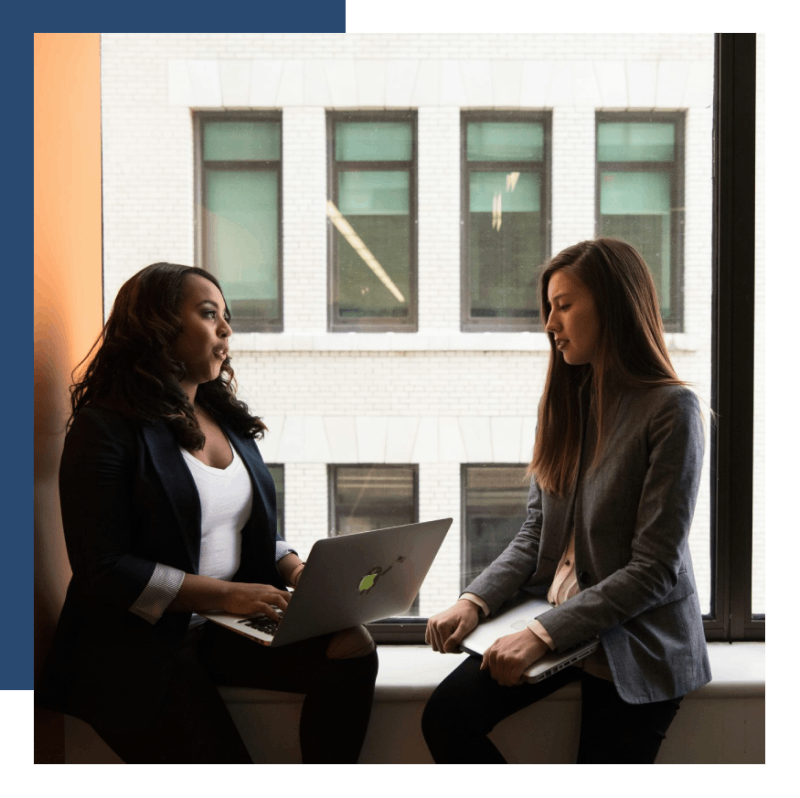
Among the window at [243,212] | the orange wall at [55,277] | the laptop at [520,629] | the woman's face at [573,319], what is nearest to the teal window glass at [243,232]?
the window at [243,212]

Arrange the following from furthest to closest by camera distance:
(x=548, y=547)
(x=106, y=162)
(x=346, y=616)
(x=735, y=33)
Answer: (x=106, y=162) → (x=735, y=33) → (x=548, y=547) → (x=346, y=616)

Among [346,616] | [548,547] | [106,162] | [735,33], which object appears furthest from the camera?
[106,162]

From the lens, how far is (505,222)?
241 centimetres

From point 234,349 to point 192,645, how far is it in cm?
104

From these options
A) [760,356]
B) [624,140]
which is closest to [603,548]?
[760,356]

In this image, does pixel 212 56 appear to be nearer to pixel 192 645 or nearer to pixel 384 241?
pixel 384 241

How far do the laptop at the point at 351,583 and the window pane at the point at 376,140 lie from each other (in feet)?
Answer: 4.47

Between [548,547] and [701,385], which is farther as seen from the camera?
[701,385]

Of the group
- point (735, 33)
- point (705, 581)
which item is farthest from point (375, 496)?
point (735, 33)

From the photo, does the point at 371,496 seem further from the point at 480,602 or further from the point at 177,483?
the point at 177,483

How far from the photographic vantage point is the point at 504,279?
242cm

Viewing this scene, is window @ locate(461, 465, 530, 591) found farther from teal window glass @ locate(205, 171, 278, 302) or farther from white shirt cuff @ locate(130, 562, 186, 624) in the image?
white shirt cuff @ locate(130, 562, 186, 624)

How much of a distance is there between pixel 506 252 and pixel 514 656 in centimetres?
138

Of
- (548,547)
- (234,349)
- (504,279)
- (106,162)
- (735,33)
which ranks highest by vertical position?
(735,33)
